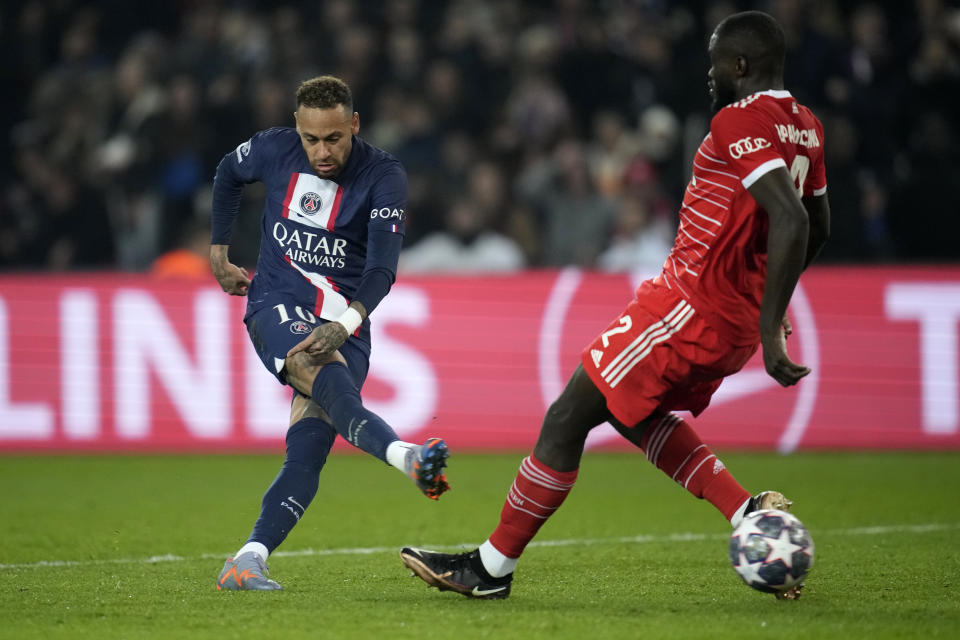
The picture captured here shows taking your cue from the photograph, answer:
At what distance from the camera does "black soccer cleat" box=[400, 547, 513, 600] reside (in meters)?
4.91

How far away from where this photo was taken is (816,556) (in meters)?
6.05

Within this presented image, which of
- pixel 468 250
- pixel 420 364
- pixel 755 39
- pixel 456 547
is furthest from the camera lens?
pixel 468 250

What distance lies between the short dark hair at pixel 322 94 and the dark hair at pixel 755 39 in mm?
1523

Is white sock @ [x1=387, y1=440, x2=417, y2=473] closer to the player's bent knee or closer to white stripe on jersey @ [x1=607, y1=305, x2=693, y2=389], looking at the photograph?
the player's bent knee

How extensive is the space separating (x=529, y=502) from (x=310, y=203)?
155 cm

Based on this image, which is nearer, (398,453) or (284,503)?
(398,453)

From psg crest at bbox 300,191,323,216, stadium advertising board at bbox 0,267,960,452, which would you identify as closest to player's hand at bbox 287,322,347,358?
psg crest at bbox 300,191,323,216

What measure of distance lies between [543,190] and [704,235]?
764cm

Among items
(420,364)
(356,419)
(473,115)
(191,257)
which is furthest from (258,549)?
(473,115)

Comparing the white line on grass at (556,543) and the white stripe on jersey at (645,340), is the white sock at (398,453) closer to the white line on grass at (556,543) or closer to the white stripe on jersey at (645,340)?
the white stripe on jersey at (645,340)

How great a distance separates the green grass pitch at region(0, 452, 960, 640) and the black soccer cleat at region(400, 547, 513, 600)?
0.33 feet

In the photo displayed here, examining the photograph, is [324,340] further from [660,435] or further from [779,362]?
[779,362]

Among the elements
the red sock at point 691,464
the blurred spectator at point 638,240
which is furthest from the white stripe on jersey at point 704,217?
the blurred spectator at point 638,240

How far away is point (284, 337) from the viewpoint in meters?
5.17
